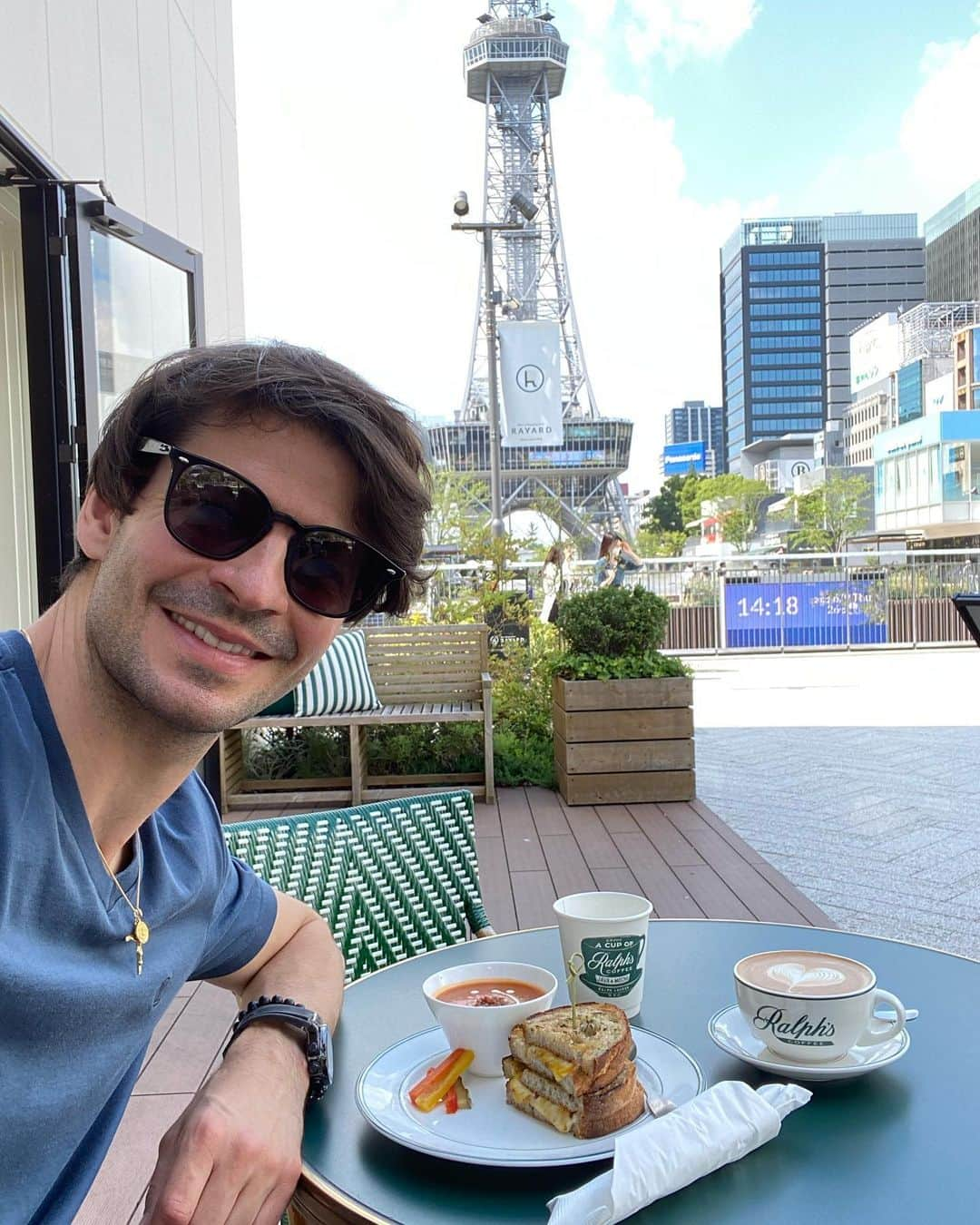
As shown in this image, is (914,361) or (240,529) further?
(914,361)

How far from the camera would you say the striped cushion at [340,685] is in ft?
18.1

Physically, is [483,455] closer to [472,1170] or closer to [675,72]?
[675,72]

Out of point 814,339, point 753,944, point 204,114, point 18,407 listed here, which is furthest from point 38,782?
point 814,339

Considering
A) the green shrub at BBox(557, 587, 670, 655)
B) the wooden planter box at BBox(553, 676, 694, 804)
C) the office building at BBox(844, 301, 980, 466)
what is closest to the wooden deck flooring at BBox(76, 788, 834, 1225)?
the wooden planter box at BBox(553, 676, 694, 804)

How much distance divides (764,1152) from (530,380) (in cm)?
1162

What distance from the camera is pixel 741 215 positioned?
16175 cm

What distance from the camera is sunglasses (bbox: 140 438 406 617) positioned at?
3.65ft

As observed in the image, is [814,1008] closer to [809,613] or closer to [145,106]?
[145,106]

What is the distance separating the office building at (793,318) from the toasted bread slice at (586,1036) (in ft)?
485

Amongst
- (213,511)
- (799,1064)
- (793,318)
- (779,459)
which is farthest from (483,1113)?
(793,318)

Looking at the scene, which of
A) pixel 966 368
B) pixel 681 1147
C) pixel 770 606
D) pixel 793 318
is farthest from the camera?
pixel 793 318

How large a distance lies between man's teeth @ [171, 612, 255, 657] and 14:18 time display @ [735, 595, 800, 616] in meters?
13.4

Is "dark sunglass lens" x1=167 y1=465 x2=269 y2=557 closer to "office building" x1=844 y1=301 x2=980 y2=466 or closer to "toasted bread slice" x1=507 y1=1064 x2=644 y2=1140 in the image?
"toasted bread slice" x1=507 y1=1064 x2=644 y2=1140

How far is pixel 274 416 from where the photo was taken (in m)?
1.17
